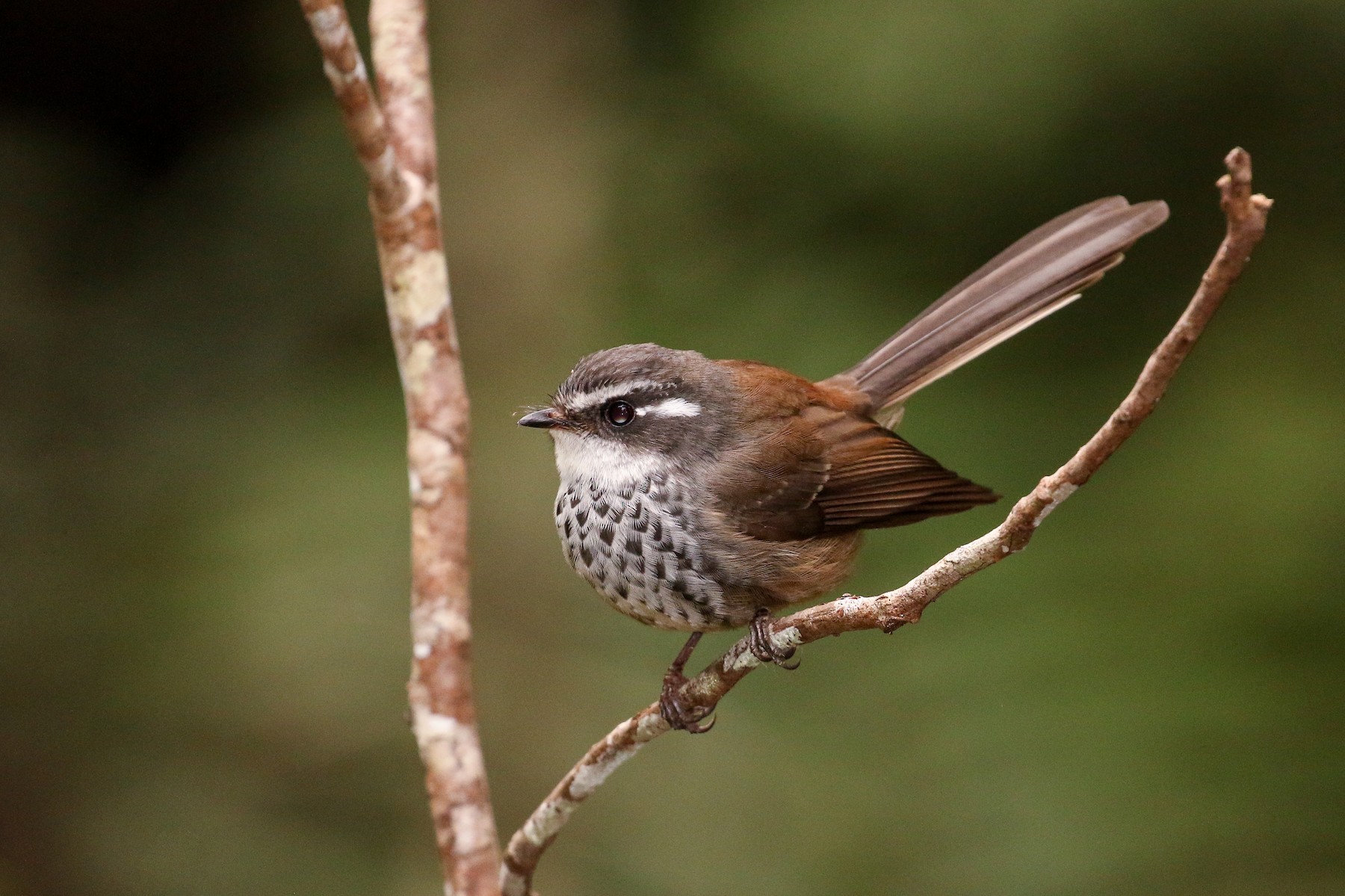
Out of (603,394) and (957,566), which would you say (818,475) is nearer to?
(603,394)

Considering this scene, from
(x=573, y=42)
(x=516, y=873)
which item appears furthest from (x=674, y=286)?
(x=516, y=873)

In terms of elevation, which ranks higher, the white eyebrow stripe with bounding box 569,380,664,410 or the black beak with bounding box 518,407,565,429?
the white eyebrow stripe with bounding box 569,380,664,410

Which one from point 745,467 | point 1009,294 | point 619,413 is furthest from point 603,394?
point 1009,294

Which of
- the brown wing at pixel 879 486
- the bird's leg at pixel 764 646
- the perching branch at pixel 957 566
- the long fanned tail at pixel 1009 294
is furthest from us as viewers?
the brown wing at pixel 879 486

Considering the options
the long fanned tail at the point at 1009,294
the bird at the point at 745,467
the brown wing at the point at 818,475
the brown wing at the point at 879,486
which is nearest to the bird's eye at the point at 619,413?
the bird at the point at 745,467

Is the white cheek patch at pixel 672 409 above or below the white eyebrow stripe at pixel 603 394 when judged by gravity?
below

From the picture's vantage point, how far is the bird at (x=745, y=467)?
296 cm

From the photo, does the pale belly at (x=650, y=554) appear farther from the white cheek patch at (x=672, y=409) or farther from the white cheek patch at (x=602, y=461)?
the white cheek patch at (x=672, y=409)

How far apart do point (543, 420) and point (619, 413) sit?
0.58 feet

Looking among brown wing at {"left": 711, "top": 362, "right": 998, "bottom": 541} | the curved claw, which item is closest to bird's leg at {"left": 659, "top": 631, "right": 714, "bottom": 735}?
the curved claw

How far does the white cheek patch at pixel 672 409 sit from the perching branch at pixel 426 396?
1.21 meters

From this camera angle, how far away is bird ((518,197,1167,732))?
296 centimetres

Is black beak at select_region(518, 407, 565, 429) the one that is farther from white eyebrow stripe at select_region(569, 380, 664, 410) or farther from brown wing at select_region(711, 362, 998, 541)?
brown wing at select_region(711, 362, 998, 541)

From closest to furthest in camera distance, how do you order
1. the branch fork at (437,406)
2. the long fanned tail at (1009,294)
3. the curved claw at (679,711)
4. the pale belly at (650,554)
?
the branch fork at (437,406) < the curved claw at (679,711) < the pale belly at (650,554) < the long fanned tail at (1009,294)
